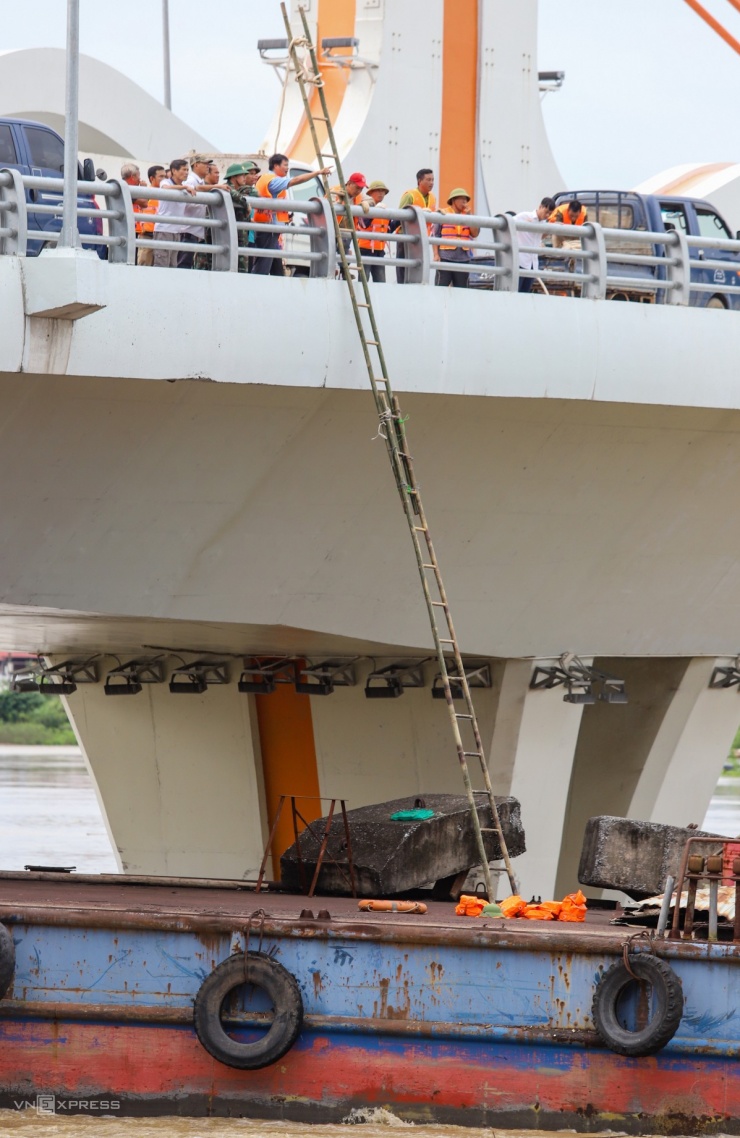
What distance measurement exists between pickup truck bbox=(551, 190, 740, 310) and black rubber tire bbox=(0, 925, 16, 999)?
9.90 metres

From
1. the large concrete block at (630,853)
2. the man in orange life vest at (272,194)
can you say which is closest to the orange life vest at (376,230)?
the man in orange life vest at (272,194)

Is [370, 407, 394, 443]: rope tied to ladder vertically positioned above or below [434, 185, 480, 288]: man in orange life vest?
below

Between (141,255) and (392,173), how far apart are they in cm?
1086

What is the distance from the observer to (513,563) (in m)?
18.0

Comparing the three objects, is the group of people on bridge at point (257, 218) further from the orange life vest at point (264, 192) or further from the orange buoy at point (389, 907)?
the orange buoy at point (389, 907)

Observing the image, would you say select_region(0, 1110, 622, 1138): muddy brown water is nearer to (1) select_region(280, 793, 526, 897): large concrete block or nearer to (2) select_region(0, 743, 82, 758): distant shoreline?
(1) select_region(280, 793, 526, 897): large concrete block

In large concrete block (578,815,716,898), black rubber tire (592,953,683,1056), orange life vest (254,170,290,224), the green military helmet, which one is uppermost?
orange life vest (254,170,290,224)

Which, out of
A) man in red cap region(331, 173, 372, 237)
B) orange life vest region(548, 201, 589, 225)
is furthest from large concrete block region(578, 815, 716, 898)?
orange life vest region(548, 201, 589, 225)

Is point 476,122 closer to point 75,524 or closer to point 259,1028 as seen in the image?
point 75,524

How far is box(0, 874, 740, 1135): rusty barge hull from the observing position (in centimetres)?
1159

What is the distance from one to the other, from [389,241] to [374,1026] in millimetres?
7054

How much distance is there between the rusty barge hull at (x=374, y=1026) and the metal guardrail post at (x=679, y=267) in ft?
24.3

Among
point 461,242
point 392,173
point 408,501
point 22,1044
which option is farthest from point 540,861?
point 392,173

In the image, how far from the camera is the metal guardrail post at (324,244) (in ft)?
49.4
